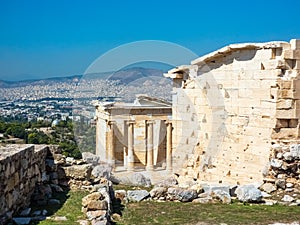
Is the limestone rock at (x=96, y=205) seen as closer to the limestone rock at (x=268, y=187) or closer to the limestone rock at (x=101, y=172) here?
the limestone rock at (x=101, y=172)

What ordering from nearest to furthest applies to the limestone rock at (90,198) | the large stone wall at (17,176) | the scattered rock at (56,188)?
1. the large stone wall at (17,176)
2. the limestone rock at (90,198)
3. the scattered rock at (56,188)

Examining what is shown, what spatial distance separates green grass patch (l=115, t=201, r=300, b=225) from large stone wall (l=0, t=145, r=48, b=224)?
5.84 ft

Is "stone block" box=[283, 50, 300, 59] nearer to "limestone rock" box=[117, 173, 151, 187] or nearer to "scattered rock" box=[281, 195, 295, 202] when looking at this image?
"scattered rock" box=[281, 195, 295, 202]

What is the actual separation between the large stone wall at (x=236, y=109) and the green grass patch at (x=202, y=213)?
3.02 meters

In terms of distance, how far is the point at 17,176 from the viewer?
8055 millimetres

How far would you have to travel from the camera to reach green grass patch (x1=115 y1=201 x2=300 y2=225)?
8.48 meters

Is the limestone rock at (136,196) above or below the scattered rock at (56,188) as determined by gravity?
below

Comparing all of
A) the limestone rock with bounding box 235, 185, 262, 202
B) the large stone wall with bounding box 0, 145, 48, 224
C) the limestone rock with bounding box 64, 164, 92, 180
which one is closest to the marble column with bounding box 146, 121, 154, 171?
the limestone rock with bounding box 64, 164, 92, 180

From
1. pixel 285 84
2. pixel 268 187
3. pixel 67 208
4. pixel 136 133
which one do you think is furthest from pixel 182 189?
pixel 136 133

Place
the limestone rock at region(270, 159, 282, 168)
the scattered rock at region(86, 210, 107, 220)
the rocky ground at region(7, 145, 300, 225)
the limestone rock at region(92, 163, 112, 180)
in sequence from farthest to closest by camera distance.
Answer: the limestone rock at region(92, 163, 112, 180) < the limestone rock at region(270, 159, 282, 168) < the rocky ground at region(7, 145, 300, 225) < the scattered rock at region(86, 210, 107, 220)

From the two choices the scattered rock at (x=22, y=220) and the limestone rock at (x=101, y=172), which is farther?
the limestone rock at (x=101, y=172)

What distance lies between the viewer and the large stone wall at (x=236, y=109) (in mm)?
12672

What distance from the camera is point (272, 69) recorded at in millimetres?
12859

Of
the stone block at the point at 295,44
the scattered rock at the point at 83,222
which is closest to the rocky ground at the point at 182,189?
the scattered rock at the point at 83,222
